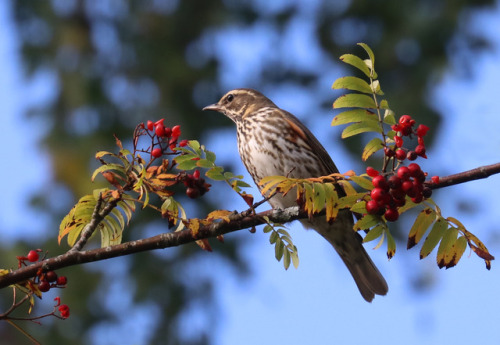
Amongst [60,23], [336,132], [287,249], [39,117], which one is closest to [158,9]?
[60,23]

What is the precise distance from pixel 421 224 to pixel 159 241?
31.5 inches

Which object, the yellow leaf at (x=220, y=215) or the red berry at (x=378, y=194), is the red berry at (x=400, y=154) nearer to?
the red berry at (x=378, y=194)

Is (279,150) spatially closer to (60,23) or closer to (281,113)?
(281,113)

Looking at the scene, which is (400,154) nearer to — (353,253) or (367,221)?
(367,221)

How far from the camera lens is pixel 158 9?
1042cm

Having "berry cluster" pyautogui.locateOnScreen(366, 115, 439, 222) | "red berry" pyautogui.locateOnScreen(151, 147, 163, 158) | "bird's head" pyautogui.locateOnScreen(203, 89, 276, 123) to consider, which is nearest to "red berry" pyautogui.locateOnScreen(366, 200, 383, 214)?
"berry cluster" pyautogui.locateOnScreen(366, 115, 439, 222)

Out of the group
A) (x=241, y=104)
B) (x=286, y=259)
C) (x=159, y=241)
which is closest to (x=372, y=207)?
(x=286, y=259)

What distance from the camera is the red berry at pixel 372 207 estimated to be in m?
2.21

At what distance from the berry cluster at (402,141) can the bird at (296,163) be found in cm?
122

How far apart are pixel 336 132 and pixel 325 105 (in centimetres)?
54

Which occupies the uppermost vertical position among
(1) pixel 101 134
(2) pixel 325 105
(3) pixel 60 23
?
(3) pixel 60 23

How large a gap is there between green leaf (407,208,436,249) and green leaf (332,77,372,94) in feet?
1.37

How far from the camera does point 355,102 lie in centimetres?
230

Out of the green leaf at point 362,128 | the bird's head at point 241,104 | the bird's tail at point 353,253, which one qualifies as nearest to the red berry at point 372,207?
the green leaf at point 362,128
